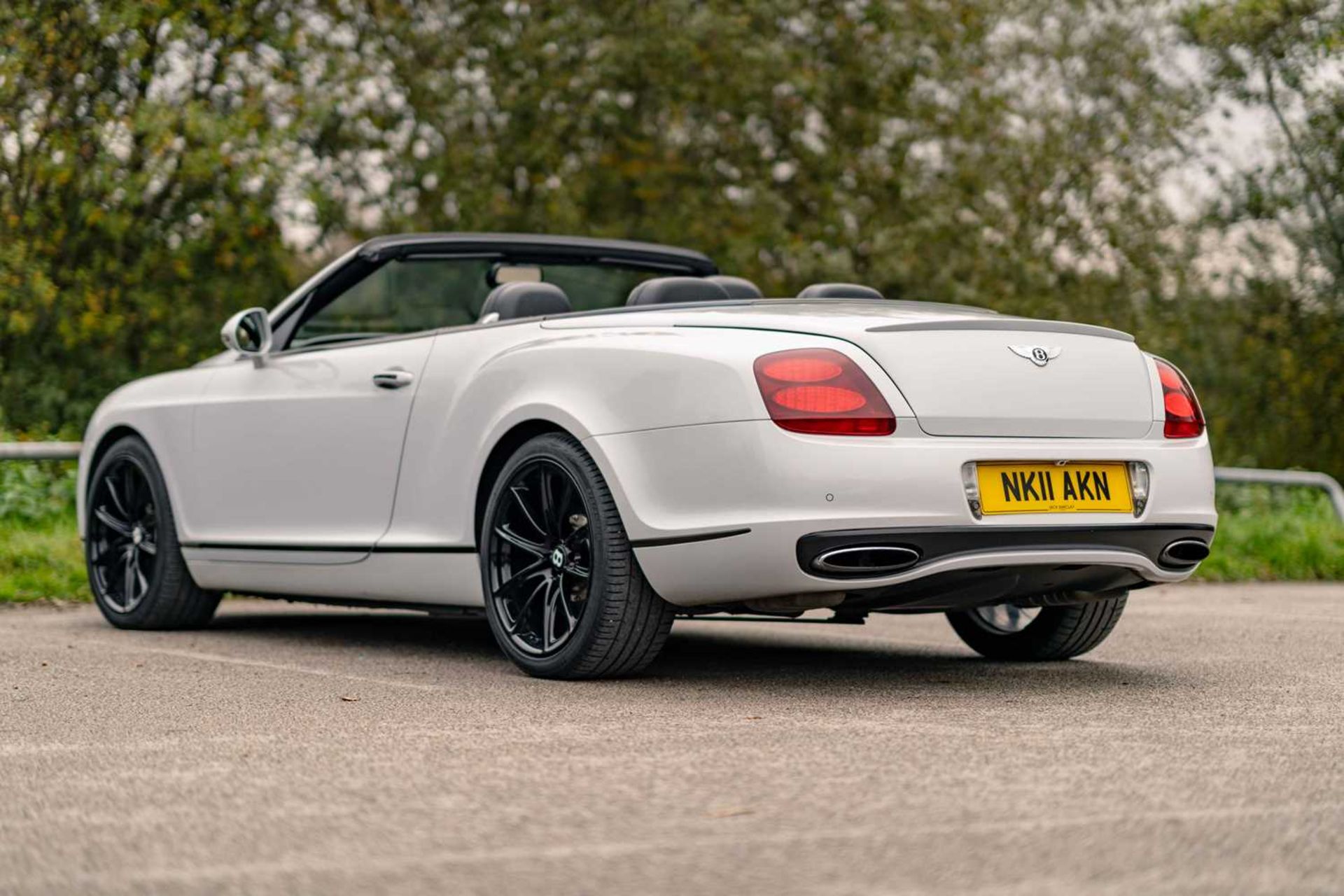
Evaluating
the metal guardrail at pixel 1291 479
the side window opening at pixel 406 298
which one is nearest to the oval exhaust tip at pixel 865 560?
the metal guardrail at pixel 1291 479

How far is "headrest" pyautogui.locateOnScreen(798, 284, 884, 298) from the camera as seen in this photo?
640cm

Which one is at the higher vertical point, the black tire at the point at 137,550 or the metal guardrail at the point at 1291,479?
the black tire at the point at 137,550

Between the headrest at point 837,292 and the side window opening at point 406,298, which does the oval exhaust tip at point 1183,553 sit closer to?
the headrest at point 837,292

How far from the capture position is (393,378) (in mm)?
6512

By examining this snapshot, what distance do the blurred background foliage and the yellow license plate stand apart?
12.0 metres

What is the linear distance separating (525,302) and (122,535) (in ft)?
8.42

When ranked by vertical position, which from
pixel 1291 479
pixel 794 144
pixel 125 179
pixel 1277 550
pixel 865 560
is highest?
pixel 794 144

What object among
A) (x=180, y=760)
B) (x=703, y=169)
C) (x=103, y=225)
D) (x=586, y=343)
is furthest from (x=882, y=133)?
(x=180, y=760)

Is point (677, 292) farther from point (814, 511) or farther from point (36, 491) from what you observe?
point (36, 491)

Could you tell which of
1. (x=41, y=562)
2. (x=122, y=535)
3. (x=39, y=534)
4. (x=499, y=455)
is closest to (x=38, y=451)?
(x=39, y=534)

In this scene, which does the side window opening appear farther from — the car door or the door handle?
the door handle

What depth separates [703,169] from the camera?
2203 cm

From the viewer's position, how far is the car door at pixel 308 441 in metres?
6.56

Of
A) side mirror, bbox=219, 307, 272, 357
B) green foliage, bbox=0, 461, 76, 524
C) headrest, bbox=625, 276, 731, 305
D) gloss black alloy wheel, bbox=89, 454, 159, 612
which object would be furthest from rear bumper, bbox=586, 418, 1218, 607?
green foliage, bbox=0, 461, 76, 524
